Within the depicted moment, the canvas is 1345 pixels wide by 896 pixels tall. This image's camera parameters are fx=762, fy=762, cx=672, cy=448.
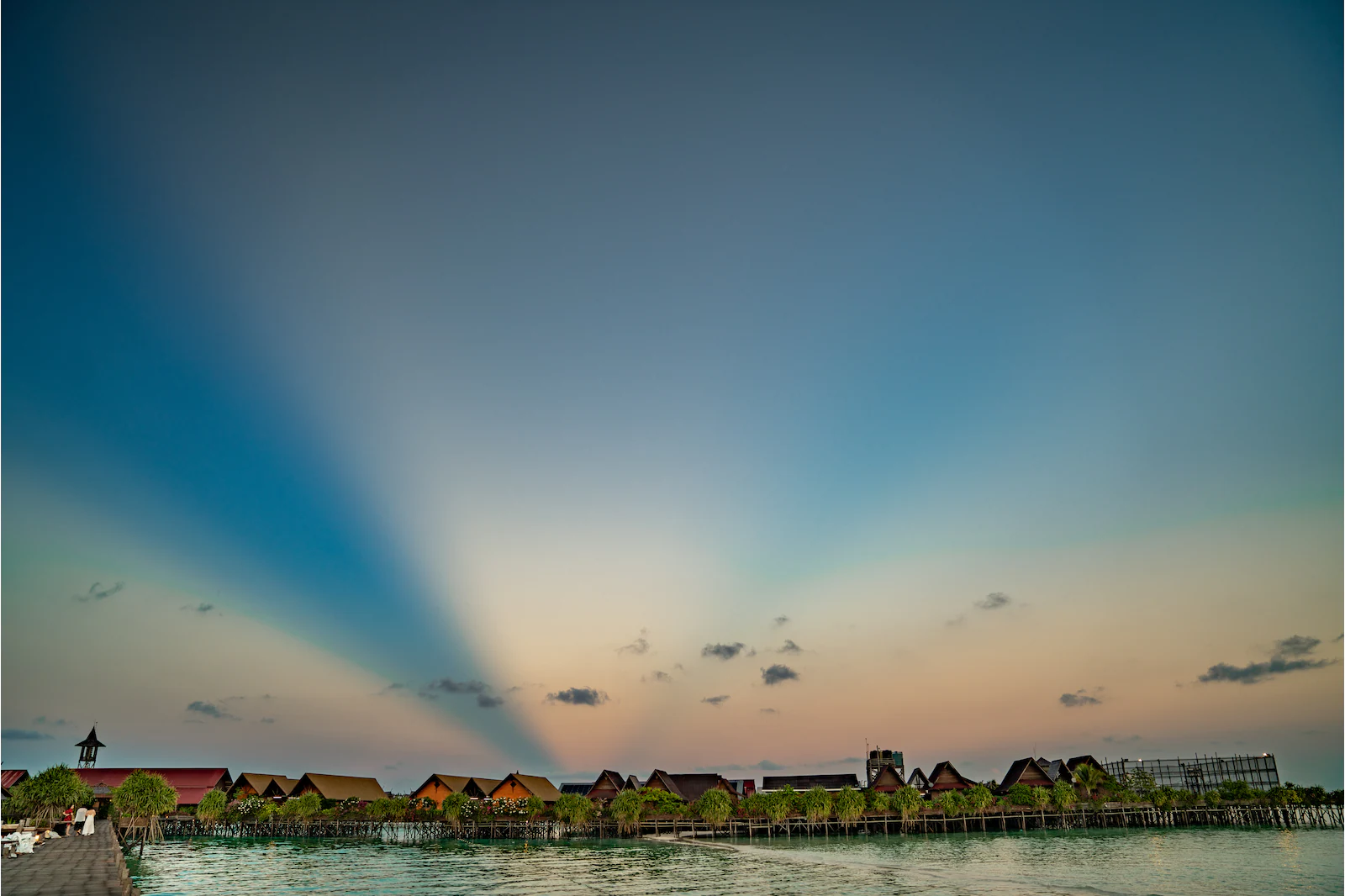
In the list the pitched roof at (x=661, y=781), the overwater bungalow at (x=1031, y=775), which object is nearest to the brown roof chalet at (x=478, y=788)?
the pitched roof at (x=661, y=781)

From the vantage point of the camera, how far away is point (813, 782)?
322 ft

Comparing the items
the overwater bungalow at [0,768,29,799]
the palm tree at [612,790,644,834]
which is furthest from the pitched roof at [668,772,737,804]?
the overwater bungalow at [0,768,29,799]

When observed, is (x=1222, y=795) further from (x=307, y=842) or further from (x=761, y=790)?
(x=307, y=842)

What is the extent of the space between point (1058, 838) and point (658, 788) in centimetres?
3967

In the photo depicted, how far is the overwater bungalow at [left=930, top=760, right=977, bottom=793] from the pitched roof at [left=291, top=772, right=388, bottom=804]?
2612 inches

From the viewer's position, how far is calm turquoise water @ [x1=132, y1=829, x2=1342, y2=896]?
1473 inches

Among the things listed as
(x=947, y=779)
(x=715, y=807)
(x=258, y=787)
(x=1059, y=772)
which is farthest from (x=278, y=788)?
(x=1059, y=772)

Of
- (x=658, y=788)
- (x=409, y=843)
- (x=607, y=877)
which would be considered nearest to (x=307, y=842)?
(x=409, y=843)

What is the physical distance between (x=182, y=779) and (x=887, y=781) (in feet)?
277

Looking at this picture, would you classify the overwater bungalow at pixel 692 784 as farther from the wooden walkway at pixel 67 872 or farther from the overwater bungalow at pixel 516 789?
the wooden walkway at pixel 67 872

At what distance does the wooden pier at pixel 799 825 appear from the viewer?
260 ft

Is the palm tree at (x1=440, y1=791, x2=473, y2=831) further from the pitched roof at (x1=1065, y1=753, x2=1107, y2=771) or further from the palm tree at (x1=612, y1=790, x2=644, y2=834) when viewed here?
the pitched roof at (x1=1065, y1=753, x2=1107, y2=771)

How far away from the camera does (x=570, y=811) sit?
78188 mm

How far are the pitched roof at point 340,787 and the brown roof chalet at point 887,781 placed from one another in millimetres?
59339
